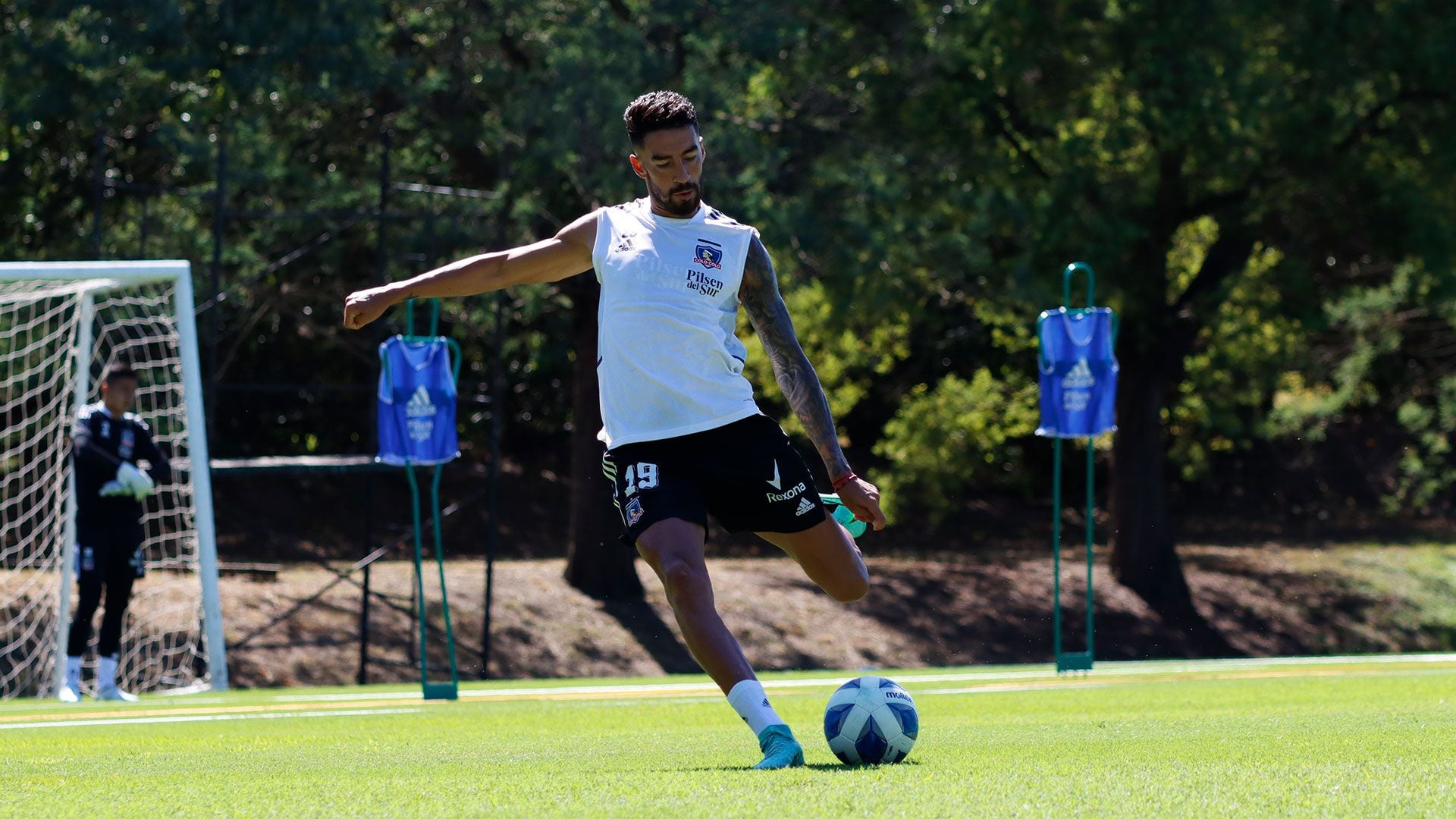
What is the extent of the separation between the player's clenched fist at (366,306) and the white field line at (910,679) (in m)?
5.78

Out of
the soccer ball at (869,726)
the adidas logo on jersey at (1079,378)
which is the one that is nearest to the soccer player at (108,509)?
A: the adidas logo on jersey at (1079,378)

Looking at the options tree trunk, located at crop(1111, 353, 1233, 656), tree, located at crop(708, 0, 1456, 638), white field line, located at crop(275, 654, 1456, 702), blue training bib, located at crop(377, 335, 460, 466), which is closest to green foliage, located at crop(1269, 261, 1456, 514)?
tree trunk, located at crop(1111, 353, 1233, 656)

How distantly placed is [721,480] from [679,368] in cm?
39

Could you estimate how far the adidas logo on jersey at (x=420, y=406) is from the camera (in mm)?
12344

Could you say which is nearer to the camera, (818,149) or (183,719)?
(183,719)

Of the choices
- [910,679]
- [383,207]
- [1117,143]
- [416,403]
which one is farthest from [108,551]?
[1117,143]

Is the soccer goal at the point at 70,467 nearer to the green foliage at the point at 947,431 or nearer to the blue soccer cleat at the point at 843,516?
the blue soccer cleat at the point at 843,516

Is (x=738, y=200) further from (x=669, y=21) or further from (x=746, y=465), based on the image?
(x=746, y=465)

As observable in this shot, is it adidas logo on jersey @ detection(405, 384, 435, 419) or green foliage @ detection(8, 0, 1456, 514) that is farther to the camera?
green foliage @ detection(8, 0, 1456, 514)

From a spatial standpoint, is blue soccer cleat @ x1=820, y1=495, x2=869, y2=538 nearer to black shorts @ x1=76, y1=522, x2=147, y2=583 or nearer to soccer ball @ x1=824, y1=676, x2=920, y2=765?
soccer ball @ x1=824, y1=676, x2=920, y2=765

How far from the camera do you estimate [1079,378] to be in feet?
43.1

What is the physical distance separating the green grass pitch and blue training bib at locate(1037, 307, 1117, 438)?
8.20ft

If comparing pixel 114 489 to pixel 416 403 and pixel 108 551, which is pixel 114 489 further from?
pixel 416 403

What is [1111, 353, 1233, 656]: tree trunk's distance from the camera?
24203mm
